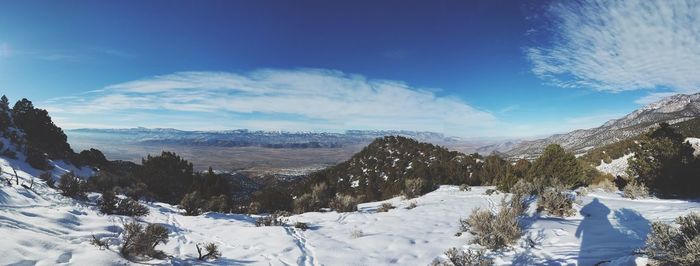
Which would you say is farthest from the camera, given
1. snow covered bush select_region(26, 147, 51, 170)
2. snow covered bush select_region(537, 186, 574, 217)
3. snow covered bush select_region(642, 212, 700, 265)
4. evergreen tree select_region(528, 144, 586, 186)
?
evergreen tree select_region(528, 144, 586, 186)

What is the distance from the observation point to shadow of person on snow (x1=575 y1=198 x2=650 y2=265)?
18.7 ft

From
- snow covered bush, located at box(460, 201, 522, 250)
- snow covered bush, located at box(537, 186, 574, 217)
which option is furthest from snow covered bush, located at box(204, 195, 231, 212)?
snow covered bush, located at box(537, 186, 574, 217)

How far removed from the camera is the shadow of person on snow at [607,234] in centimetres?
569

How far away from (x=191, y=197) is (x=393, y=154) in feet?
119

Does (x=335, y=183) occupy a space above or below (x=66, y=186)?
below

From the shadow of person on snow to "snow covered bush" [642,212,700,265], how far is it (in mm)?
837

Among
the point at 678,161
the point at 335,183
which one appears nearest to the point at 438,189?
the point at 678,161

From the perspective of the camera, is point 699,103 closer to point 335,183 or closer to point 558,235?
point 335,183

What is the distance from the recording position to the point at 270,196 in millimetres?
17516

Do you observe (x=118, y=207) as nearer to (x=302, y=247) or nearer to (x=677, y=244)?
(x=302, y=247)

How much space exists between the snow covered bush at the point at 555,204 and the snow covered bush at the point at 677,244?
14.7 feet

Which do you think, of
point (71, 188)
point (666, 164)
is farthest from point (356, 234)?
point (666, 164)

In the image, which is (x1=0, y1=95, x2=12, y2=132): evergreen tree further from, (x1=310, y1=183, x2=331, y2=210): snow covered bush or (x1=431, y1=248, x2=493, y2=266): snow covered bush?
(x1=431, y1=248, x2=493, y2=266): snow covered bush

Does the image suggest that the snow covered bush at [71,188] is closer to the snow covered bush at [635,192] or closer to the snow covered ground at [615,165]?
the snow covered bush at [635,192]
